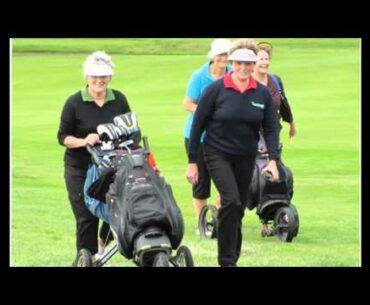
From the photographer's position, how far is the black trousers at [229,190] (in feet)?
31.4

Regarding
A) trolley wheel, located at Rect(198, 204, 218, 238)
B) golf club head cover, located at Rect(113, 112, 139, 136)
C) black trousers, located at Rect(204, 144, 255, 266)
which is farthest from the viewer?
trolley wheel, located at Rect(198, 204, 218, 238)

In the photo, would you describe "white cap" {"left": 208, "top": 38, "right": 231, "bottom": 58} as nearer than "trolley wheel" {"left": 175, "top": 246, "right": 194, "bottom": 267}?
No

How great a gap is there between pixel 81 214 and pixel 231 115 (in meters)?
1.44

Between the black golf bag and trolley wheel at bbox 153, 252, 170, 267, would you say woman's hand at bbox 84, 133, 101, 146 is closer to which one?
the black golf bag

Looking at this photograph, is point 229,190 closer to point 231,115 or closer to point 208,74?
point 231,115

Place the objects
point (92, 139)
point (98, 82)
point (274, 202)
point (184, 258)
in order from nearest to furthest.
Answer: point (184, 258) → point (92, 139) → point (98, 82) → point (274, 202)

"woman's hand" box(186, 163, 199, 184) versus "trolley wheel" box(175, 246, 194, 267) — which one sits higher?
"woman's hand" box(186, 163, 199, 184)

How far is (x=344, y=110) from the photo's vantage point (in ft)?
92.7

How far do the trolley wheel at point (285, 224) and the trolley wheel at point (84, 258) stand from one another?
9.11ft

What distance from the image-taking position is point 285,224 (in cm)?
1157

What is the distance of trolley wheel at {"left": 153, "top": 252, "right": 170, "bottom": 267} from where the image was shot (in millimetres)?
8211

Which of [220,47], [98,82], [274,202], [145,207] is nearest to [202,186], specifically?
[274,202]

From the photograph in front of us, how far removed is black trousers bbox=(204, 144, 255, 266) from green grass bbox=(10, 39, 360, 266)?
2.02 feet

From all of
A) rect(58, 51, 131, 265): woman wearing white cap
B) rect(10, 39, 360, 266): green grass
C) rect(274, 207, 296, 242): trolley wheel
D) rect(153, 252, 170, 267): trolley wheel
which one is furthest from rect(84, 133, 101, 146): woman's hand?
rect(274, 207, 296, 242): trolley wheel
